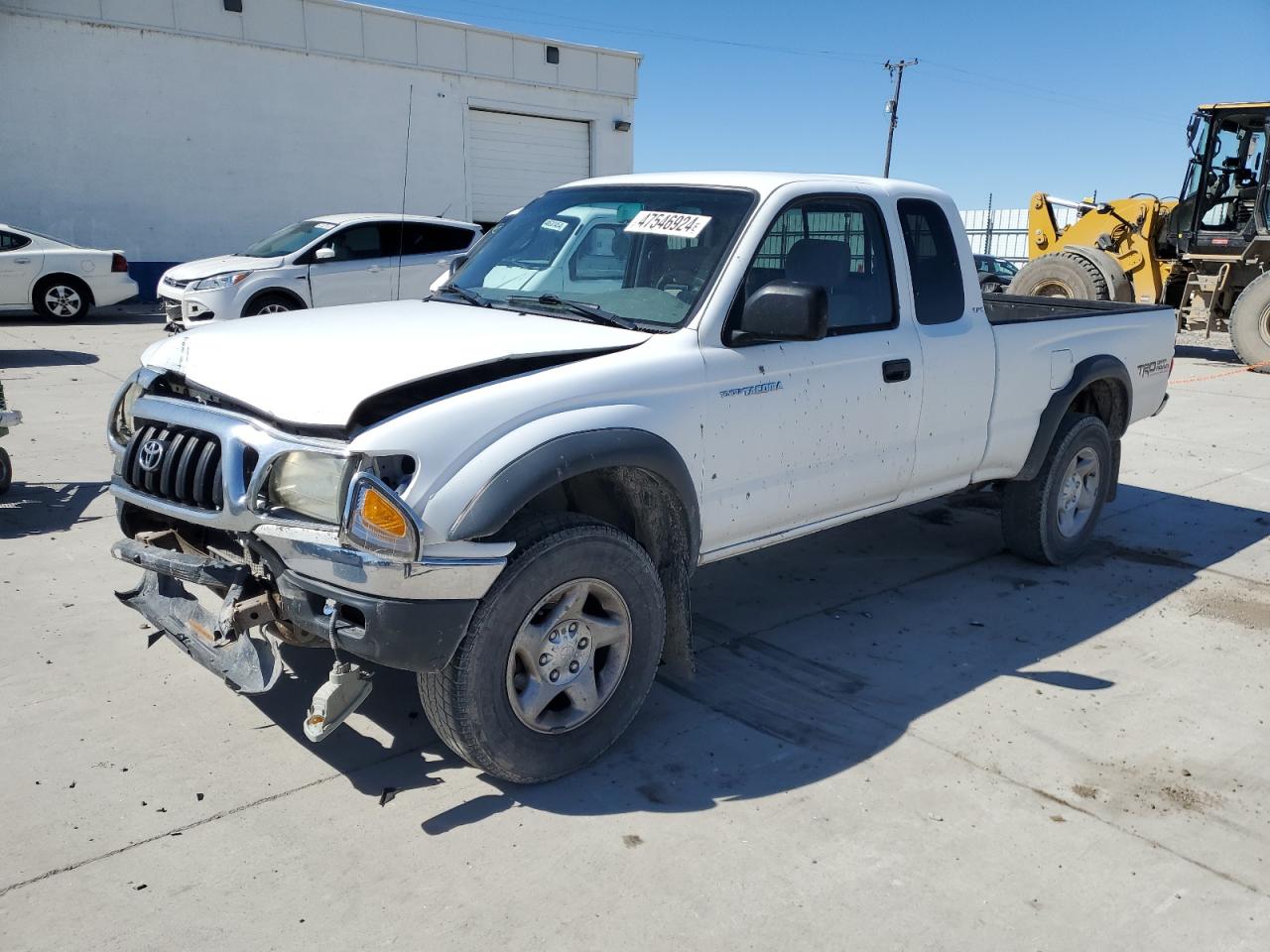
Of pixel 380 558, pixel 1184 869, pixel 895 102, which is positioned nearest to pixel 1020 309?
pixel 1184 869

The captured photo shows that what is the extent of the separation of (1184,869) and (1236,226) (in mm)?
13686

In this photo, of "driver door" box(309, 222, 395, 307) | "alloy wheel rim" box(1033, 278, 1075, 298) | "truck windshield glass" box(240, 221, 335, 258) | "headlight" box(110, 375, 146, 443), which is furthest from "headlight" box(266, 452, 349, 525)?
"alloy wheel rim" box(1033, 278, 1075, 298)

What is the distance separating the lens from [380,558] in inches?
113

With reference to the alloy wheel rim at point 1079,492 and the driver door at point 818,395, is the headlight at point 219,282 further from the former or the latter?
the alloy wheel rim at point 1079,492

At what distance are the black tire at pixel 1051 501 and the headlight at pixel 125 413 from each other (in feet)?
14.1

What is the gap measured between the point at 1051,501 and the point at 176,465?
14.2 ft

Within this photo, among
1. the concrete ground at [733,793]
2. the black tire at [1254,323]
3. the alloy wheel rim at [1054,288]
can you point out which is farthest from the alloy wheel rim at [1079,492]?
the alloy wheel rim at [1054,288]

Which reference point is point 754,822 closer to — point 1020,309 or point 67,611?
point 67,611

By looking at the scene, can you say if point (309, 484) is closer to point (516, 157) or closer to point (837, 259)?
point (837, 259)

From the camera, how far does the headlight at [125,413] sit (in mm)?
3859

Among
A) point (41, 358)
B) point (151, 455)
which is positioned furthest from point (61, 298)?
point (151, 455)

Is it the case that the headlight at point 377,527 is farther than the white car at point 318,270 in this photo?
No

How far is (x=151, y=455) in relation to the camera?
3418mm

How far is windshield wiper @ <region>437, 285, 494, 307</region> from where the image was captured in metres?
4.19
